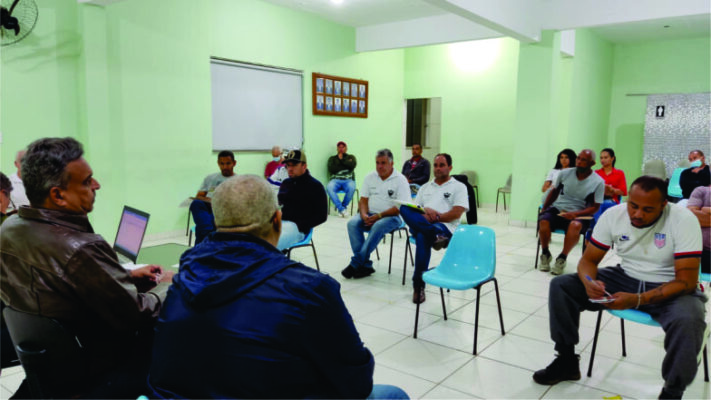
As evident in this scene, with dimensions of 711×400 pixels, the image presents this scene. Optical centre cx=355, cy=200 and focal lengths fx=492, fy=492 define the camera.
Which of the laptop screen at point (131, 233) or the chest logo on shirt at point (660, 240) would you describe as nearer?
the laptop screen at point (131, 233)

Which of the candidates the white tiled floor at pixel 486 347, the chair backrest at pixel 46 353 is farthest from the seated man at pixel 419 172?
the chair backrest at pixel 46 353

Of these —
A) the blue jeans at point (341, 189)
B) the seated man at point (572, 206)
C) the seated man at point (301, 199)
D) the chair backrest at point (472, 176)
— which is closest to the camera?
the seated man at point (301, 199)

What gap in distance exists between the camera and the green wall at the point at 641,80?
9086 millimetres

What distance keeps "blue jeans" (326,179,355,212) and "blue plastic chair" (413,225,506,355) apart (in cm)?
463

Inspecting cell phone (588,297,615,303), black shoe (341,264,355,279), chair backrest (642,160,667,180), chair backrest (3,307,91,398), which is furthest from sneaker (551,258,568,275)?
chair backrest (642,160,667,180)

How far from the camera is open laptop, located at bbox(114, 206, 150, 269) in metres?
2.28

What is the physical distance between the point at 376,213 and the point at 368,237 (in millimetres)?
285

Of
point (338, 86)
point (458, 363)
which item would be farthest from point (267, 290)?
point (338, 86)

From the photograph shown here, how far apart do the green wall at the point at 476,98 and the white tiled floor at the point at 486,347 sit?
474 centimetres

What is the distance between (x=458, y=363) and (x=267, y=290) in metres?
1.94

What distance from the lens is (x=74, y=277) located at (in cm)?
151

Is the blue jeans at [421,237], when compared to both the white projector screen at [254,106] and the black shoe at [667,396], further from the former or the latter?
the white projector screen at [254,106]

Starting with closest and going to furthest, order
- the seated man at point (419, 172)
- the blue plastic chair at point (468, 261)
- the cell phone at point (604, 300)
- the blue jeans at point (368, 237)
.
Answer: the cell phone at point (604, 300) < the blue plastic chair at point (468, 261) < the blue jeans at point (368, 237) < the seated man at point (419, 172)

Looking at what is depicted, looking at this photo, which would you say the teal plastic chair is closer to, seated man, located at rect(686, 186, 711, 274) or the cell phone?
seated man, located at rect(686, 186, 711, 274)
